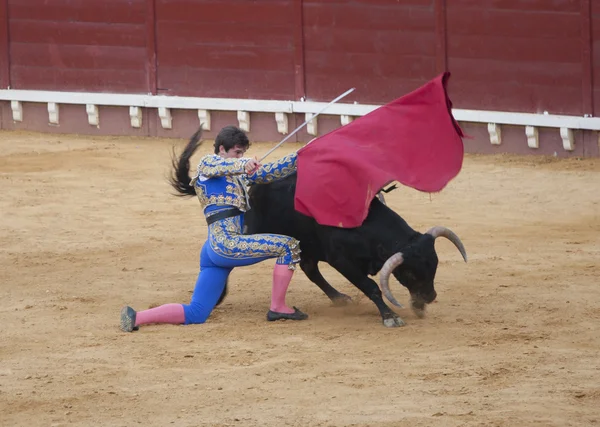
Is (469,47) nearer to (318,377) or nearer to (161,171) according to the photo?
(161,171)

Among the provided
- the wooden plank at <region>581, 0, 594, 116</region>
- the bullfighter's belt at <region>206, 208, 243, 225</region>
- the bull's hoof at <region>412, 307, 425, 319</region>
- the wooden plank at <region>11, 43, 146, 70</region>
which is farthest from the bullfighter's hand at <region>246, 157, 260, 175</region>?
the wooden plank at <region>11, 43, 146, 70</region>

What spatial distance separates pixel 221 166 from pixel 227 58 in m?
6.59

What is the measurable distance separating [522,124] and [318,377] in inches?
229

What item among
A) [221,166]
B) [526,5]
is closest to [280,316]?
[221,166]

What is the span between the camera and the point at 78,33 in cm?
1259

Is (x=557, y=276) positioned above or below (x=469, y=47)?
below

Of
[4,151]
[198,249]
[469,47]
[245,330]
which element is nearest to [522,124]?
[469,47]

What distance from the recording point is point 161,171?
1028 centimetres

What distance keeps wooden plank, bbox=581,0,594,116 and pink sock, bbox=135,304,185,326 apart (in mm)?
5255

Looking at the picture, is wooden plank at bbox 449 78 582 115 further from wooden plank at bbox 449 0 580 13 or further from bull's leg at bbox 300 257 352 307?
bull's leg at bbox 300 257 352 307

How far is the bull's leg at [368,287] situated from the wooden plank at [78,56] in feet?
23.1

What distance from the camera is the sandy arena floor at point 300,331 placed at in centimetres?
450

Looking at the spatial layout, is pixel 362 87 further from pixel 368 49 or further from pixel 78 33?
pixel 78 33

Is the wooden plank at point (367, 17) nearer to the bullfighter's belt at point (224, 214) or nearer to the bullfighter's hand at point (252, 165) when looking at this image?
the bullfighter's belt at point (224, 214)
